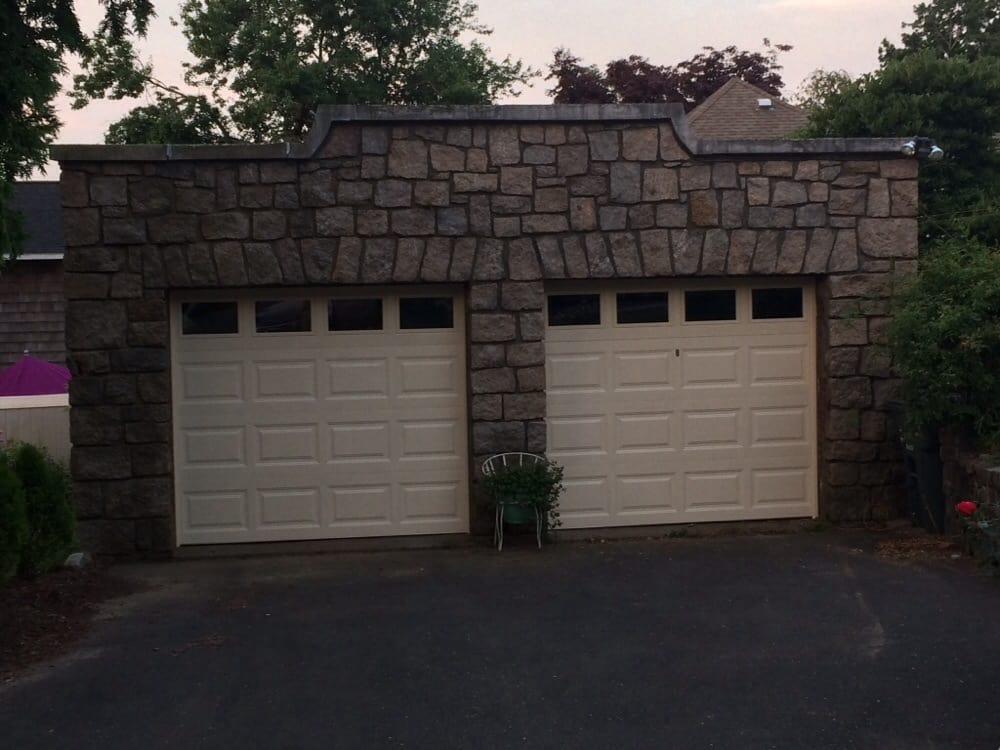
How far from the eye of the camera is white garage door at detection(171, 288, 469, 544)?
9883mm

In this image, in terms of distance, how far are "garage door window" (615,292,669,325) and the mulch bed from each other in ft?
15.0

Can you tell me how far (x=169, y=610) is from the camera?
7945 mm

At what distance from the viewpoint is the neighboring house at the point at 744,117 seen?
69.7ft

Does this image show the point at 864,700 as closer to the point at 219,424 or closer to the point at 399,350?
the point at 399,350

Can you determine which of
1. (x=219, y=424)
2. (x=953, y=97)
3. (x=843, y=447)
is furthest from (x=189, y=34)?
(x=843, y=447)

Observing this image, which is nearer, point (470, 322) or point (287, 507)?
point (470, 322)

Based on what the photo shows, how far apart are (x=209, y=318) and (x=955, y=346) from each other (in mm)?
6000

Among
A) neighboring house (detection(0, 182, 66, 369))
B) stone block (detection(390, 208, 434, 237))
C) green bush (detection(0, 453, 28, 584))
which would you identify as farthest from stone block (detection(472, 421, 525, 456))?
neighboring house (detection(0, 182, 66, 369))

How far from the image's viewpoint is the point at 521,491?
9.41 metres

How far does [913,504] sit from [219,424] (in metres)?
5.89

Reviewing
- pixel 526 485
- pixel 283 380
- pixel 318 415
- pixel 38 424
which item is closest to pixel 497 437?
pixel 526 485

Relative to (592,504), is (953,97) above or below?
above

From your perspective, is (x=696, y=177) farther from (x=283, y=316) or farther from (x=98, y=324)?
(x=98, y=324)

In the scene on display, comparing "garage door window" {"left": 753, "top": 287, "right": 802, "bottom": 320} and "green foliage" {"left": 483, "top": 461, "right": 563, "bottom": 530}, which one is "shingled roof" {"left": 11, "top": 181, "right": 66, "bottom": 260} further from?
"garage door window" {"left": 753, "top": 287, "right": 802, "bottom": 320}
